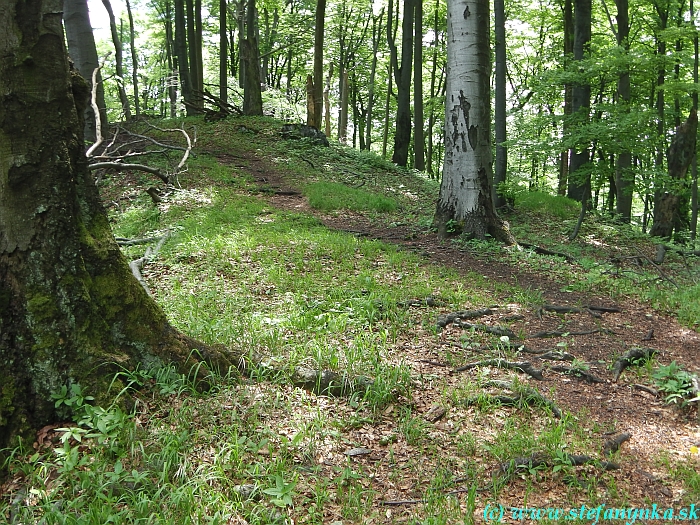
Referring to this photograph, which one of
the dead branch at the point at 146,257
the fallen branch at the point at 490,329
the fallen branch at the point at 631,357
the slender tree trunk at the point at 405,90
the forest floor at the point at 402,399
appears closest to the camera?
the forest floor at the point at 402,399

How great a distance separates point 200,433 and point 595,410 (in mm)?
2625

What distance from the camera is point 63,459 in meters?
2.44

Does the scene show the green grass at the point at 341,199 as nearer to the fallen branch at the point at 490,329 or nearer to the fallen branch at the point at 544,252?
the fallen branch at the point at 544,252

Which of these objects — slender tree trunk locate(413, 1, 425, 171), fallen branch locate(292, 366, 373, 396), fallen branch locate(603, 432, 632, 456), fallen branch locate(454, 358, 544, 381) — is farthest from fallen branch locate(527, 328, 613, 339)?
slender tree trunk locate(413, 1, 425, 171)

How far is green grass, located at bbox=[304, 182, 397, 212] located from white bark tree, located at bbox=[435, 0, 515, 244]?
9.16 ft

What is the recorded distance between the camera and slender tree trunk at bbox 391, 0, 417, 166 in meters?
15.8

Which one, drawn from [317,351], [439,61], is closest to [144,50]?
[439,61]

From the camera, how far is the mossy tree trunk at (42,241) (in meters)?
2.60

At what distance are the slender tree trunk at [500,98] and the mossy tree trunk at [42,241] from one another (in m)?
9.04

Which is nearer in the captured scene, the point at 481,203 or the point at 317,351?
the point at 317,351

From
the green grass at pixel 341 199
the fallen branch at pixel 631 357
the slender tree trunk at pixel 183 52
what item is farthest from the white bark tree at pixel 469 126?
the slender tree trunk at pixel 183 52

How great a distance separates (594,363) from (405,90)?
46.7 feet

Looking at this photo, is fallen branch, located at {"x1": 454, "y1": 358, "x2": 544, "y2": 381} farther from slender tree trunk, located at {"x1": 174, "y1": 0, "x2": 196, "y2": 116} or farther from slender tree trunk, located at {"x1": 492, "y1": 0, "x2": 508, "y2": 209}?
slender tree trunk, located at {"x1": 174, "y1": 0, "x2": 196, "y2": 116}

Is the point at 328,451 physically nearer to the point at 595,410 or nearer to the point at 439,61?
the point at 595,410
